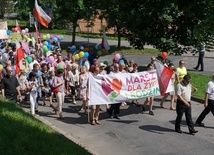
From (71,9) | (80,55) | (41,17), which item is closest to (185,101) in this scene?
(80,55)

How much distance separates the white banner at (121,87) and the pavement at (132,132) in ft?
2.35

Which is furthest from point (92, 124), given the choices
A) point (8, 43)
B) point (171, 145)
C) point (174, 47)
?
point (8, 43)

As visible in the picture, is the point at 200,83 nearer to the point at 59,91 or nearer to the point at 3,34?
the point at 59,91

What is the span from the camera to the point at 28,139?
7.58 meters

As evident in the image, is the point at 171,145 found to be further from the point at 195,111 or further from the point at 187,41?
the point at 187,41

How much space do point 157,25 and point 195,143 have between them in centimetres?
906

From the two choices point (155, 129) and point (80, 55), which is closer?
point (155, 129)

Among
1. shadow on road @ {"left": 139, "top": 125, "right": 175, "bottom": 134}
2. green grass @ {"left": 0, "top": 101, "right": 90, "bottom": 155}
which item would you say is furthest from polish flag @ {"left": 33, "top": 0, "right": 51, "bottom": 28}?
green grass @ {"left": 0, "top": 101, "right": 90, "bottom": 155}

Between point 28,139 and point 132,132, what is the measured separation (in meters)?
3.63

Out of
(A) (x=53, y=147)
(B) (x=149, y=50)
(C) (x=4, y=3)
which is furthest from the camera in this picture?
(C) (x=4, y=3)

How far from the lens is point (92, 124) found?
→ 36.6ft

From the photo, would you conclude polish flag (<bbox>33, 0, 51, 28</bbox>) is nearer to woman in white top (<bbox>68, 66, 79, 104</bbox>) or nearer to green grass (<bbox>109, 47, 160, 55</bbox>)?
woman in white top (<bbox>68, 66, 79, 104</bbox>)

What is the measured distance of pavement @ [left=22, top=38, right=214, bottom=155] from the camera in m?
9.12

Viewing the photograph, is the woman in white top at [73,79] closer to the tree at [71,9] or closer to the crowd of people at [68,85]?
the crowd of people at [68,85]
